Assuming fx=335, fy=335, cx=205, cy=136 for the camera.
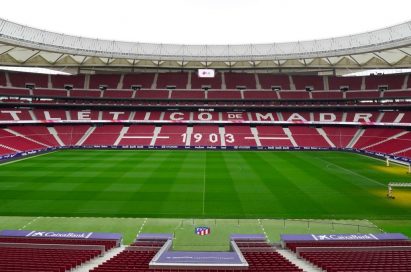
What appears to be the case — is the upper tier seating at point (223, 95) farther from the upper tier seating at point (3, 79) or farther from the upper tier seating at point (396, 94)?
the upper tier seating at point (3, 79)

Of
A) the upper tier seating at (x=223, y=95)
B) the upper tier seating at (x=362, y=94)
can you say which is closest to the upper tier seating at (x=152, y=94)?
the upper tier seating at (x=223, y=95)

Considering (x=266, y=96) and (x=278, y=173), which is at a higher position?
(x=266, y=96)

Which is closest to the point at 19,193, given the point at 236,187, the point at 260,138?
the point at 236,187

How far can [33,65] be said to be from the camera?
5747cm

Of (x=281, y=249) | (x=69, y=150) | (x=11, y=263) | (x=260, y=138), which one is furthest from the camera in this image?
(x=260, y=138)

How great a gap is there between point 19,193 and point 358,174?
32.7 metres

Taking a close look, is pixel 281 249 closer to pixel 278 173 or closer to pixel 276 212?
pixel 276 212

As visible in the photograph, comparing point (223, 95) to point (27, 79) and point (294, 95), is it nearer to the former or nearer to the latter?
point (294, 95)

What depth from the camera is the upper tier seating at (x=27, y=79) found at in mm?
63781

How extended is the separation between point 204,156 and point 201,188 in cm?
2019

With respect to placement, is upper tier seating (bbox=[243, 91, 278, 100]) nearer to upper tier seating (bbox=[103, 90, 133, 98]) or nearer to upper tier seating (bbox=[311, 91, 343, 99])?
upper tier seating (bbox=[311, 91, 343, 99])

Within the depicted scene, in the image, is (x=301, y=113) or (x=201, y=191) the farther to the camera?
(x=301, y=113)

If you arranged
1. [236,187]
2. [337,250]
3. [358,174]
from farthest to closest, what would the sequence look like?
[358,174], [236,187], [337,250]

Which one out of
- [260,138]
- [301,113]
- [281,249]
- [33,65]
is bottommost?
[281,249]
